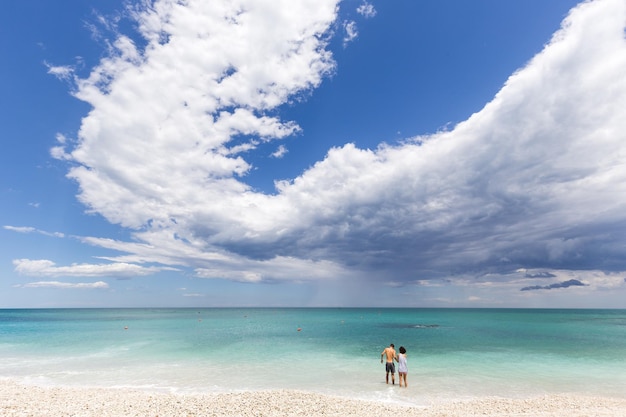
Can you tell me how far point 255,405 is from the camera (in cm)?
1627

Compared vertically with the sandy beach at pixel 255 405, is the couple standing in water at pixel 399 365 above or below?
above

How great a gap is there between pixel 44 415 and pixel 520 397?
24.1 metres

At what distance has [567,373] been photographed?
25562mm

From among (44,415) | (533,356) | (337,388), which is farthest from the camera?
(533,356)

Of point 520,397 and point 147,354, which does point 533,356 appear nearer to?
point 520,397

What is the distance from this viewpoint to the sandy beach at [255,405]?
15219mm

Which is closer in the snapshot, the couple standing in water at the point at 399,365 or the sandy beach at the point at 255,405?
the sandy beach at the point at 255,405

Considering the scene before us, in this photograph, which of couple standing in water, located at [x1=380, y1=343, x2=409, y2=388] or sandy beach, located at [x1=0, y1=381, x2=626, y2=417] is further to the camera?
couple standing in water, located at [x1=380, y1=343, x2=409, y2=388]

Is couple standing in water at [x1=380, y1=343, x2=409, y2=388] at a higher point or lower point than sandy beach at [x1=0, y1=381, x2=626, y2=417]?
higher

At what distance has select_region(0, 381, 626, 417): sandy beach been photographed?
1522 cm

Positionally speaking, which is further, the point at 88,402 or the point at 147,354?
the point at 147,354

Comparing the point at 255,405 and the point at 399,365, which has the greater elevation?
the point at 399,365

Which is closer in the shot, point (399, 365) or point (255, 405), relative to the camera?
point (255, 405)

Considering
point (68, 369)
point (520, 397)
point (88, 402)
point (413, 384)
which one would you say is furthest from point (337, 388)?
point (68, 369)
